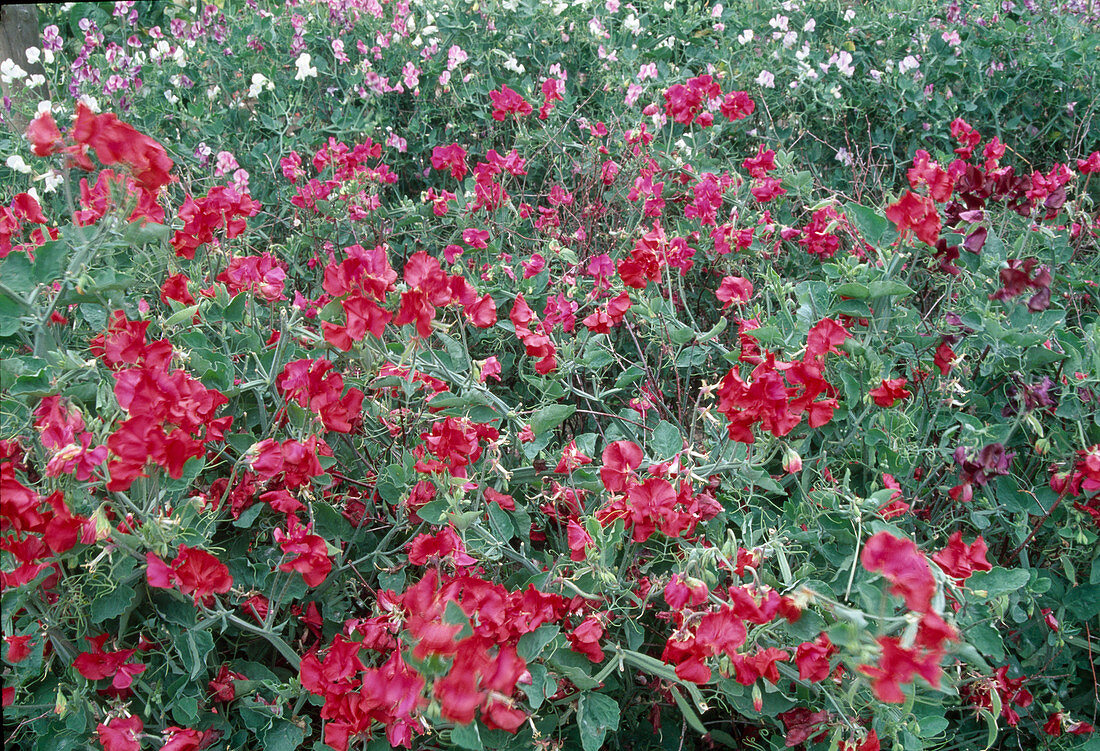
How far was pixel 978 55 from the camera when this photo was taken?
11.8ft

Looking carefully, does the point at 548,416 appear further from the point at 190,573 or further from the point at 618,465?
the point at 190,573

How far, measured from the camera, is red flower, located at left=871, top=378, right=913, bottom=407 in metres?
1.40

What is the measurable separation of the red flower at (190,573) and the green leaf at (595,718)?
1.83 feet

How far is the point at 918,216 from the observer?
1.36 metres

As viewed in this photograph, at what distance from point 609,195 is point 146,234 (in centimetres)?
189

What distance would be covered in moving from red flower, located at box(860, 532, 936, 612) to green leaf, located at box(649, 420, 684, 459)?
0.50 m

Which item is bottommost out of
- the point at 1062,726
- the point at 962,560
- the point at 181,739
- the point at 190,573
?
the point at 1062,726

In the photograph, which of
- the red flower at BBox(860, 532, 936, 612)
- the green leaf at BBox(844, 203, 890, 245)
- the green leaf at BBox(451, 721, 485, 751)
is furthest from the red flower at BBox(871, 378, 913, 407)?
the green leaf at BBox(451, 721, 485, 751)

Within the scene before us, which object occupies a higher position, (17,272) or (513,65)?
(17,272)

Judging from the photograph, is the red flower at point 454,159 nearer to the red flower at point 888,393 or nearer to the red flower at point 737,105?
the red flower at point 737,105

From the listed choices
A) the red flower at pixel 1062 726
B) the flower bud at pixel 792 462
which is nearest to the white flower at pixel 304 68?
the flower bud at pixel 792 462

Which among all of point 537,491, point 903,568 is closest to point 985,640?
point 903,568

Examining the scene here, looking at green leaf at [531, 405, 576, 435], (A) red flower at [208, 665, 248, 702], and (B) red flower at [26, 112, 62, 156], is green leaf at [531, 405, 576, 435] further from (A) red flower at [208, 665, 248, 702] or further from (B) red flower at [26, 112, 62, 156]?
(B) red flower at [26, 112, 62, 156]

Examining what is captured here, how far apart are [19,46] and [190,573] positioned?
13.9ft
